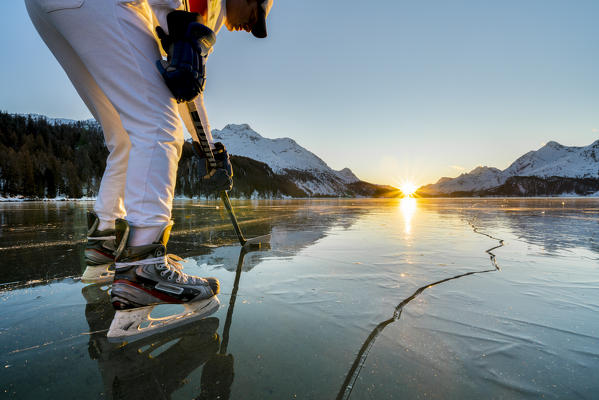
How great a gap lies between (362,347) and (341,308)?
0.40m

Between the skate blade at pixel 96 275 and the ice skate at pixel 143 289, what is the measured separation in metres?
0.93

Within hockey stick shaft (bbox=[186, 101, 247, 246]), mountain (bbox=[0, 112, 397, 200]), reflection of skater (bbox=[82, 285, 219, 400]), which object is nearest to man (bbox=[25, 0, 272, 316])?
reflection of skater (bbox=[82, 285, 219, 400])

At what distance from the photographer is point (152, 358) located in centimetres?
106

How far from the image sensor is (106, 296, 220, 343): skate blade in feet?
3.96

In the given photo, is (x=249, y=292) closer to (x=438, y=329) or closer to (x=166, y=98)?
(x=438, y=329)

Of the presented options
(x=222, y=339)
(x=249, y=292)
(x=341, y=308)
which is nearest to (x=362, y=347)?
(x=341, y=308)

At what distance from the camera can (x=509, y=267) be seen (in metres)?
2.40

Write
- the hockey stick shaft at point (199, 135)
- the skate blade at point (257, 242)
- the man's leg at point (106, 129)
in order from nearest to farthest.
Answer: the man's leg at point (106, 129), the hockey stick shaft at point (199, 135), the skate blade at point (257, 242)

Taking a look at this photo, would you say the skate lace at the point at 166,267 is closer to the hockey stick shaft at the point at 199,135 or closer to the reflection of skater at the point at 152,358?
the reflection of skater at the point at 152,358

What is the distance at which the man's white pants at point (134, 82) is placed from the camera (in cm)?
126

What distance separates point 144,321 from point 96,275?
0.99 metres

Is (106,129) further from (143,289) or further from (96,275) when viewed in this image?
(143,289)

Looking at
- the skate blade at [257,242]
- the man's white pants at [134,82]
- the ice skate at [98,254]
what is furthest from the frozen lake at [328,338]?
the skate blade at [257,242]

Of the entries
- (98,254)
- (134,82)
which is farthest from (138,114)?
(98,254)
